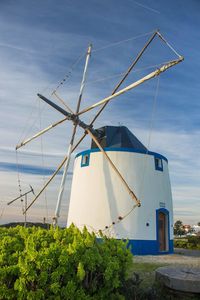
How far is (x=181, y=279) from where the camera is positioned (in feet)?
24.3

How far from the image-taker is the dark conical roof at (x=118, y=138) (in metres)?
20.2

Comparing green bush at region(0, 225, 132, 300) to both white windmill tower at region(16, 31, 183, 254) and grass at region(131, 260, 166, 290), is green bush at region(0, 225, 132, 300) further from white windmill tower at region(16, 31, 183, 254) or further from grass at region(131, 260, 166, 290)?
white windmill tower at region(16, 31, 183, 254)

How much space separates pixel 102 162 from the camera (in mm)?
18969

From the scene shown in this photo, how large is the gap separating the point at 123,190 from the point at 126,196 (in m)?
0.35

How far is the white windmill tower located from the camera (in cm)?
1805

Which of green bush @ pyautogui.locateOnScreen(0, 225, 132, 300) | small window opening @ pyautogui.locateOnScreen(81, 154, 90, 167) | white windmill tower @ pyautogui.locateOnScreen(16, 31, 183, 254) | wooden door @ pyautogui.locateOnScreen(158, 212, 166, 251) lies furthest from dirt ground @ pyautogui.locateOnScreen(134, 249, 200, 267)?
green bush @ pyautogui.locateOnScreen(0, 225, 132, 300)

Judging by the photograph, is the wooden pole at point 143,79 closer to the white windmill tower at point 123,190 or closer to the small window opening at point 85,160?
the white windmill tower at point 123,190

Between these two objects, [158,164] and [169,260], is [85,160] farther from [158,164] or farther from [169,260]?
[169,260]

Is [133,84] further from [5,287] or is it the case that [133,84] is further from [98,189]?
[5,287]

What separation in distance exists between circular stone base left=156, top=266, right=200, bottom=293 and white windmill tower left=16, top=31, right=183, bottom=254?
8745mm

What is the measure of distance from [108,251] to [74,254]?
0.83 m

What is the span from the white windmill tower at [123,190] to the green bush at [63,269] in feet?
35.8

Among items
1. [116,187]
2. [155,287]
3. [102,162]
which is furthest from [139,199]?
[155,287]

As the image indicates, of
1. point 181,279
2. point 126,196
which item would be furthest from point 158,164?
point 181,279
